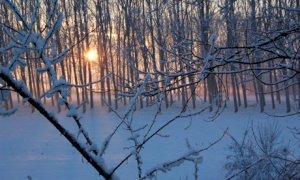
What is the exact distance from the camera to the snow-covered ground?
15258mm

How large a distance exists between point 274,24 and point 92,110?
27.1m

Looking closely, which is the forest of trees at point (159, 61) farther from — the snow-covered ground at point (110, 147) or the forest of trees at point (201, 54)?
the snow-covered ground at point (110, 147)

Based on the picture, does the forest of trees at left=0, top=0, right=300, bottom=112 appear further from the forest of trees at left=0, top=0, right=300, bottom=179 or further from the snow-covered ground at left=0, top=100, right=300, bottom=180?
the snow-covered ground at left=0, top=100, right=300, bottom=180

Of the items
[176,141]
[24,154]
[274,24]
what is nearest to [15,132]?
[24,154]

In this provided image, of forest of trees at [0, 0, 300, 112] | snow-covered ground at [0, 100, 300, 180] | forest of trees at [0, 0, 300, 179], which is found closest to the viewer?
forest of trees at [0, 0, 300, 179]

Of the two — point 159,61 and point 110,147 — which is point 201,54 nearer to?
point 159,61

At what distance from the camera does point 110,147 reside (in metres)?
19.9

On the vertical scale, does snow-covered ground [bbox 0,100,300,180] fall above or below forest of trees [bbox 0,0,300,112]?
below

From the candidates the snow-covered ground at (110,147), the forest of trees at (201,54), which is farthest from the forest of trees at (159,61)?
the snow-covered ground at (110,147)

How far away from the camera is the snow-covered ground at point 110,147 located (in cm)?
1526

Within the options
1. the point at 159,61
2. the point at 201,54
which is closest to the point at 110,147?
the point at 159,61

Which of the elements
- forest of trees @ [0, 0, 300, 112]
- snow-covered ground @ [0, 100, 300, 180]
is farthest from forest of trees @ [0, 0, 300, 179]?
snow-covered ground @ [0, 100, 300, 180]

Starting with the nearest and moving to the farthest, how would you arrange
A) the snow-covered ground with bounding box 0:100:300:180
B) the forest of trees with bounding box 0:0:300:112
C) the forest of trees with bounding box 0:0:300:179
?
the forest of trees with bounding box 0:0:300:179, the forest of trees with bounding box 0:0:300:112, the snow-covered ground with bounding box 0:100:300:180

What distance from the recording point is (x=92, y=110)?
3075 centimetres
